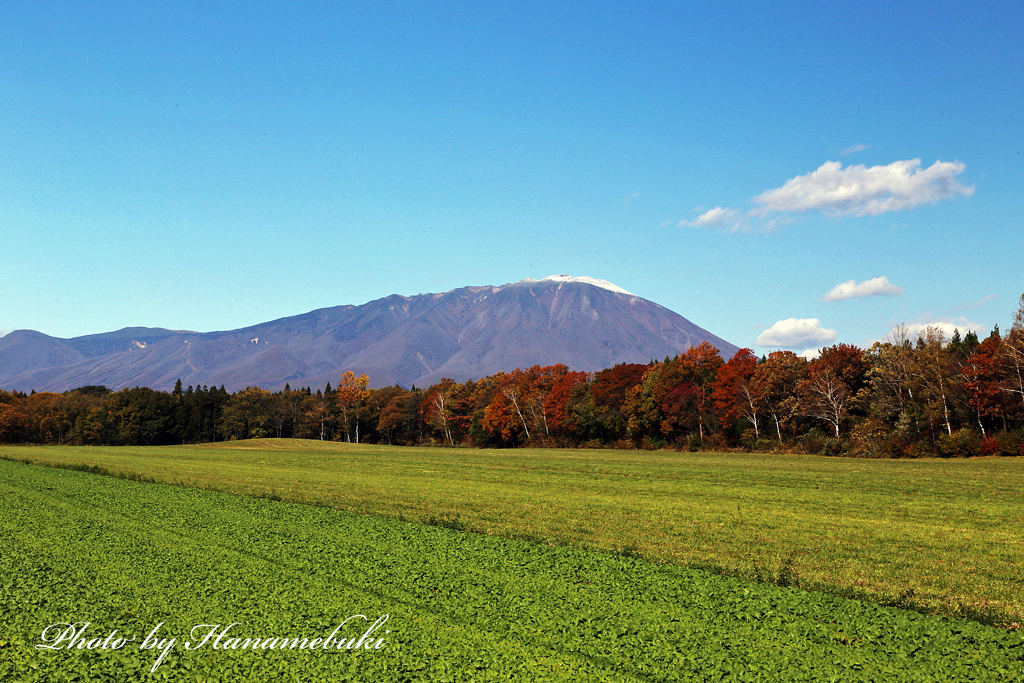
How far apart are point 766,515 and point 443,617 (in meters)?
15.0

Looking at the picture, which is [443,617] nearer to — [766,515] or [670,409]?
[766,515]

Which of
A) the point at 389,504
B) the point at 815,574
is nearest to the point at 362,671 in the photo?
the point at 815,574

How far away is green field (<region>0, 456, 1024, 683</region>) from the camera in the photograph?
7.70 meters

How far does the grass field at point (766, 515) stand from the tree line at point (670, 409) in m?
21.3

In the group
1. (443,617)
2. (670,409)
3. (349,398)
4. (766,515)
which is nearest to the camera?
(443,617)

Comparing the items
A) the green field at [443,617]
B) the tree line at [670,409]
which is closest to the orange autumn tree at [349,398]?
the tree line at [670,409]

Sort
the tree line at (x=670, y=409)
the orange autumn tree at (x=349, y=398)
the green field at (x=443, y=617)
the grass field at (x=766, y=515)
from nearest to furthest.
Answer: the green field at (x=443, y=617), the grass field at (x=766, y=515), the tree line at (x=670, y=409), the orange autumn tree at (x=349, y=398)

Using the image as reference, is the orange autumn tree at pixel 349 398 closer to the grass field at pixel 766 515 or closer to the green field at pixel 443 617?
the grass field at pixel 766 515

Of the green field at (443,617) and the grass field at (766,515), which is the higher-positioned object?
the green field at (443,617)

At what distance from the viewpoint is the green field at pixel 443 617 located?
7.70 meters

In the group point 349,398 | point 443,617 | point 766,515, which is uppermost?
point 349,398

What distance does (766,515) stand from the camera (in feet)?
70.3

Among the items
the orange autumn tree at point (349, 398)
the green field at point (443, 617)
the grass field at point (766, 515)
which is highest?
the orange autumn tree at point (349, 398)

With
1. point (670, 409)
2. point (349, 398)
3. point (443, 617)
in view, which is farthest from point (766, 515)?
point (349, 398)
